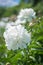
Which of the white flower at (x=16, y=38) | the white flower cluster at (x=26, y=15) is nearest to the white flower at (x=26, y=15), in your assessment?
the white flower cluster at (x=26, y=15)

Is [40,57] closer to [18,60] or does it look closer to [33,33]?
[18,60]

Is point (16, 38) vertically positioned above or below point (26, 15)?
below

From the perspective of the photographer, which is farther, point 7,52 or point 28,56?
point 7,52

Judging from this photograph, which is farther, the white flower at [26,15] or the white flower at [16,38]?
the white flower at [26,15]

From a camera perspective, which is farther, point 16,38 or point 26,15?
point 26,15

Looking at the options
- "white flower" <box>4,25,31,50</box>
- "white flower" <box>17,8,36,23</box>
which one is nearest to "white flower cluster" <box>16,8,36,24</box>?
"white flower" <box>17,8,36,23</box>

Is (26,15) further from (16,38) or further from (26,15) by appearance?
(16,38)

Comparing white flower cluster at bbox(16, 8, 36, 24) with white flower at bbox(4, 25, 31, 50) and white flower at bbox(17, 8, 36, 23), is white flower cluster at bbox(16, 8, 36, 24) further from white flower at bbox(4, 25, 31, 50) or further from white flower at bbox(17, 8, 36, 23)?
white flower at bbox(4, 25, 31, 50)

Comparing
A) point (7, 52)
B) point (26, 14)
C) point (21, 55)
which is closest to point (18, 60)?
point (21, 55)

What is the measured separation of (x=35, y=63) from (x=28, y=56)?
0.11 meters

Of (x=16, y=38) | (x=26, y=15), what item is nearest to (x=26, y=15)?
(x=26, y=15)

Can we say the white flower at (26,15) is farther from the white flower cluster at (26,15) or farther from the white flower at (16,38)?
the white flower at (16,38)

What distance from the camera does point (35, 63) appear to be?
10.1 feet

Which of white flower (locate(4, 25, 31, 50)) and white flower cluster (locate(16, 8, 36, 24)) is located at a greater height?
white flower cluster (locate(16, 8, 36, 24))
